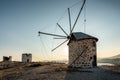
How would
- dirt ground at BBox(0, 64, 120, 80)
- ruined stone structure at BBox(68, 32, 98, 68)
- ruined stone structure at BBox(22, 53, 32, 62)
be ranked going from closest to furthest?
1. dirt ground at BBox(0, 64, 120, 80)
2. ruined stone structure at BBox(68, 32, 98, 68)
3. ruined stone structure at BBox(22, 53, 32, 62)

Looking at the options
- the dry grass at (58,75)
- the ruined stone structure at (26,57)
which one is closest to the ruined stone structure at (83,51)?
the dry grass at (58,75)

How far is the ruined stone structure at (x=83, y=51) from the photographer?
69.3 ft

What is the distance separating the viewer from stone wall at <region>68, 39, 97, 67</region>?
21.1 metres

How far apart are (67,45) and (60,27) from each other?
3731mm

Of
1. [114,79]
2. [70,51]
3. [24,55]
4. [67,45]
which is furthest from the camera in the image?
[24,55]

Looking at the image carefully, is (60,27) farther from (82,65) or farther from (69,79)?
(69,79)

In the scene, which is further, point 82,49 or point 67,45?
point 67,45

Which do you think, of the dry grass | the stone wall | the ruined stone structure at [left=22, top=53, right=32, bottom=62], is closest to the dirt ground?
the dry grass

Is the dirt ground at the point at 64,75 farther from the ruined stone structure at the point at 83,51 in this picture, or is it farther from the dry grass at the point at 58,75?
the ruined stone structure at the point at 83,51

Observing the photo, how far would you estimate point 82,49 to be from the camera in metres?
21.2

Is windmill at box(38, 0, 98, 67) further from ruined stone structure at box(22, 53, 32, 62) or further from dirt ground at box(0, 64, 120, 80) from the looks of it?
ruined stone structure at box(22, 53, 32, 62)

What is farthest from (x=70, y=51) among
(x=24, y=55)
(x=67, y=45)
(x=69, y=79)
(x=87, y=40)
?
(x=24, y=55)

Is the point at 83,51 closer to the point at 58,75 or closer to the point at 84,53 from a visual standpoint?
the point at 84,53

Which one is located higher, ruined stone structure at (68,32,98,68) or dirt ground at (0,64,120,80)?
ruined stone structure at (68,32,98,68)
